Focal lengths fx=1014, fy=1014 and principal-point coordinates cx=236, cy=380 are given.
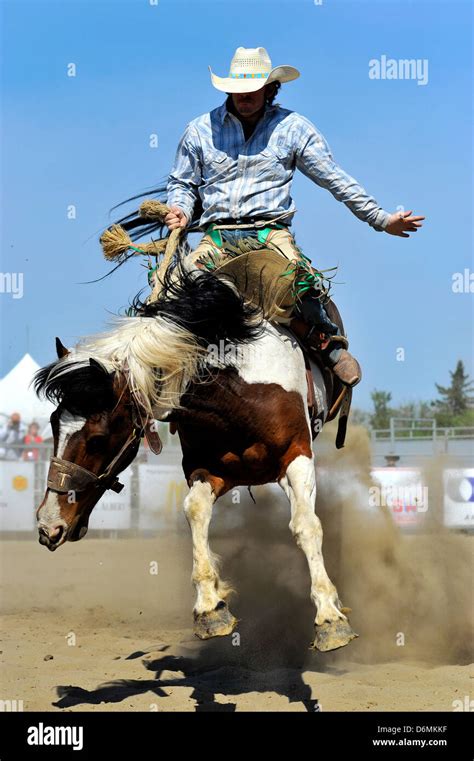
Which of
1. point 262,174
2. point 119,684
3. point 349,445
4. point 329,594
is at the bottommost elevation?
point 119,684

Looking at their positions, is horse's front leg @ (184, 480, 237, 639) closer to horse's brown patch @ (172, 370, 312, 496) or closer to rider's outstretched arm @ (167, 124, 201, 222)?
horse's brown patch @ (172, 370, 312, 496)

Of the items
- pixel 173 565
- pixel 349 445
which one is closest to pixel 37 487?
pixel 173 565

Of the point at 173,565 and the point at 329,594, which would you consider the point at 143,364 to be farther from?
the point at 173,565

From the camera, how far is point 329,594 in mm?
4949

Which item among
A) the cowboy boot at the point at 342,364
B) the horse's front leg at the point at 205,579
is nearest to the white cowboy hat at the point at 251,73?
the cowboy boot at the point at 342,364

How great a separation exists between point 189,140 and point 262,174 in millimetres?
516

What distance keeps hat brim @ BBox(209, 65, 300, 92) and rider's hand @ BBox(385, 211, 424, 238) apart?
3.41 feet

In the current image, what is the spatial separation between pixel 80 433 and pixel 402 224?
2149 mm

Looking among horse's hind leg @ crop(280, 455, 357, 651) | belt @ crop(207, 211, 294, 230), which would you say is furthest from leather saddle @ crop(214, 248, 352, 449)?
horse's hind leg @ crop(280, 455, 357, 651)

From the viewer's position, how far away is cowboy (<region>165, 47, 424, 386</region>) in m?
5.84

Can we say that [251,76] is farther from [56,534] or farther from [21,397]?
[21,397]

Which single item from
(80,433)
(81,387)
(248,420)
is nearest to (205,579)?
(248,420)

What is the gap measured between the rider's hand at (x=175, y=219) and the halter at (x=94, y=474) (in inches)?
47.5

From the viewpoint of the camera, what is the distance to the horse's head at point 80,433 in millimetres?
5078
